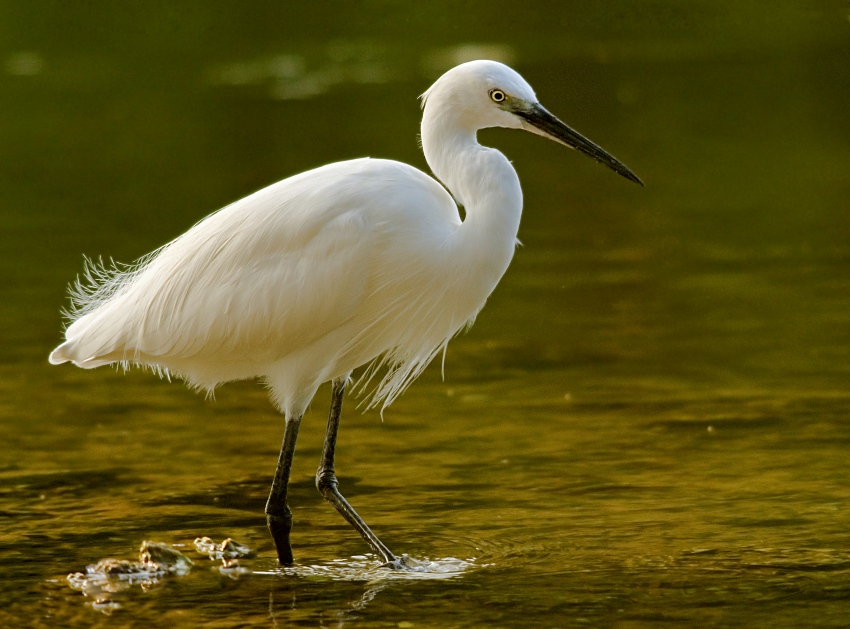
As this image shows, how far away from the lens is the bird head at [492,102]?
5.26 m

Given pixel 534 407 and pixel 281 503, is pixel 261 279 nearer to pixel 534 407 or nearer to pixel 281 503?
pixel 281 503

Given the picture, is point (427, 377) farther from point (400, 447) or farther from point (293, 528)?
point (293, 528)

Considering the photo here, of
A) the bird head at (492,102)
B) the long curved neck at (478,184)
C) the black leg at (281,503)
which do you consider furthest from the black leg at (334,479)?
the bird head at (492,102)

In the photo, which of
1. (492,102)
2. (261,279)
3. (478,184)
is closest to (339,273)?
(261,279)

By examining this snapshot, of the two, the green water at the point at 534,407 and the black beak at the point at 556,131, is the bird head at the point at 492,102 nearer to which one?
the black beak at the point at 556,131

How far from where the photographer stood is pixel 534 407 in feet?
25.0

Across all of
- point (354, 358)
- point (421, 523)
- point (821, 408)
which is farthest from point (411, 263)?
point (821, 408)

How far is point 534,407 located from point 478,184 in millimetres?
2557

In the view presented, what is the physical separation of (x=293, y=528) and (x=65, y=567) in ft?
3.16

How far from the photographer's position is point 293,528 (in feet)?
20.1

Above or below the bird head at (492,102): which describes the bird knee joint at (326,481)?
below

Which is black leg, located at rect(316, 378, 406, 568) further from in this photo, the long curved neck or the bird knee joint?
the long curved neck

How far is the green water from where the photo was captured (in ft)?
17.2

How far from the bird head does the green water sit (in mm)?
1566
